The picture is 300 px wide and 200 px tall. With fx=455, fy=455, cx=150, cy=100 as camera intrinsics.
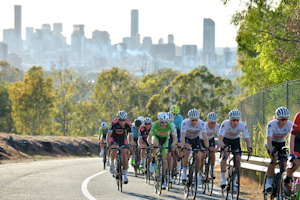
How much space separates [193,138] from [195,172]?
5.24 feet

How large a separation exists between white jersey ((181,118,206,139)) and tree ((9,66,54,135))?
2256 inches

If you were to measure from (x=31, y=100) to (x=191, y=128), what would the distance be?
193ft

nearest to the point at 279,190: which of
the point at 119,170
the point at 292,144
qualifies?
the point at 292,144

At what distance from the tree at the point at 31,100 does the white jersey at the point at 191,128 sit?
57315 mm

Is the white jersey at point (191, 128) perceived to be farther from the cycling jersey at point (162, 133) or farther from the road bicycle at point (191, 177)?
the road bicycle at point (191, 177)

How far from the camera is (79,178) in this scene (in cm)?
1407

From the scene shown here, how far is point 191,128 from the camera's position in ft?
39.2

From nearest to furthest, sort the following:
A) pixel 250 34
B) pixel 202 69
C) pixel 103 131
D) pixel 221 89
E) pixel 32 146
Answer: pixel 103 131 < pixel 250 34 < pixel 32 146 < pixel 221 89 < pixel 202 69

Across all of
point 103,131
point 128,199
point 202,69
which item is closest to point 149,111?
point 202,69

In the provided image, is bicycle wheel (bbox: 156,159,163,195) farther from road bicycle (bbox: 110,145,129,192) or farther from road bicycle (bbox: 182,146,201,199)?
road bicycle (bbox: 110,145,129,192)

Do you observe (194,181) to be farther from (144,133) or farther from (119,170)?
(144,133)

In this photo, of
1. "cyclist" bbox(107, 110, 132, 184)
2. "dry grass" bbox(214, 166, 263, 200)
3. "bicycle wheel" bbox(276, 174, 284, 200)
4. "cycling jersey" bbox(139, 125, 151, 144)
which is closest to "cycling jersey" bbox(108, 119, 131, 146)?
"cyclist" bbox(107, 110, 132, 184)

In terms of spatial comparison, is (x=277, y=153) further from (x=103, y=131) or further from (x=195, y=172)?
(x=103, y=131)

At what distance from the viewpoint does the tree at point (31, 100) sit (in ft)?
219
